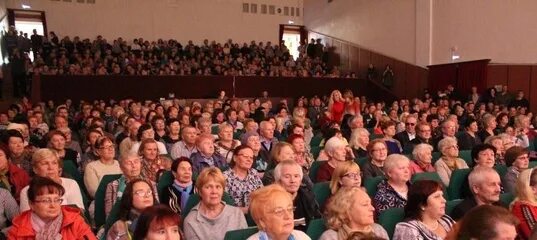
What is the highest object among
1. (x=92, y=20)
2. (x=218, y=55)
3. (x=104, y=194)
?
(x=92, y=20)

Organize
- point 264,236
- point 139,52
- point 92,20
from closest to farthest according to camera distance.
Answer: point 264,236, point 139,52, point 92,20

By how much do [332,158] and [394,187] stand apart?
0.99 metres

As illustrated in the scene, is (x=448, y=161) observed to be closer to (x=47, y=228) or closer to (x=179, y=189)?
(x=179, y=189)

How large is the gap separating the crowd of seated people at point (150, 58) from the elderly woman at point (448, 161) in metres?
11.7

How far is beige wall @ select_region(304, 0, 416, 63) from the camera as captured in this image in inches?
658

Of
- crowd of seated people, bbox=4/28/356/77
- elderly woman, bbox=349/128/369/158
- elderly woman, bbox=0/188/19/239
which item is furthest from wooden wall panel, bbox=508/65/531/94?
elderly woman, bbox=0/188/19/239

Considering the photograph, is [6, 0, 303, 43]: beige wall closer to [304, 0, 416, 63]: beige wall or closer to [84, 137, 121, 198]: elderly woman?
[304, 0, 416, 63]: beige wall

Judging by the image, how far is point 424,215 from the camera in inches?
120

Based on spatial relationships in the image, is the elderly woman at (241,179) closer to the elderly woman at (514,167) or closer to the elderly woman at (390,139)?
the elderly woman at (514,167)

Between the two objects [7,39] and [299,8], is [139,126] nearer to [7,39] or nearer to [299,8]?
[7,39]

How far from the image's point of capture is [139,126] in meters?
6.10

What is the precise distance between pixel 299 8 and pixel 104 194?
62.6 feet

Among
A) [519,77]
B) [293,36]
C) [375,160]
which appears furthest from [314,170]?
[293,36]

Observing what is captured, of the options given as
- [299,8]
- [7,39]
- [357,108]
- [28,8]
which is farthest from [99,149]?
[299,8]
